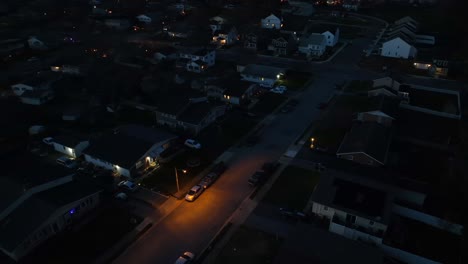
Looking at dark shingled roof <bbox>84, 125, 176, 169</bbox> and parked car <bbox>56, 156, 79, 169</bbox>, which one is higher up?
dark shingled roof <bbox>84, 125, 176, 169</bbox>

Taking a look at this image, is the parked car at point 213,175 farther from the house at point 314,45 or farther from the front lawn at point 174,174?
the house at point 314,45

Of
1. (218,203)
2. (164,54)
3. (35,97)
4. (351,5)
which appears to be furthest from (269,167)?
(351,5)

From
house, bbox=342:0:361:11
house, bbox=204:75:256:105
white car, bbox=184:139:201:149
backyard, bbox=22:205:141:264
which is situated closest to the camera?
backyard, bbox=22:205:141:264

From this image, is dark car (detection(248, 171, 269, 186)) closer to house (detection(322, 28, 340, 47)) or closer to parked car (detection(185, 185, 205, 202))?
parked car (detection(185, 185, 205, 202))

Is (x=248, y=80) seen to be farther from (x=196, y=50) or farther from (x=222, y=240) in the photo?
(x=222, y=240)

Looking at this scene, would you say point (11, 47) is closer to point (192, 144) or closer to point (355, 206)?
point (192, 144)

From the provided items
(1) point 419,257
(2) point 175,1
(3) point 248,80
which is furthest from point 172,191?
(2) point 175,1

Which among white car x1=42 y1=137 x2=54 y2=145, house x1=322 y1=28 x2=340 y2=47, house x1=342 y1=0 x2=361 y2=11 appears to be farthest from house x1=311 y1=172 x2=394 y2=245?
house x1=342 y1=0 x2=361 y2=11
